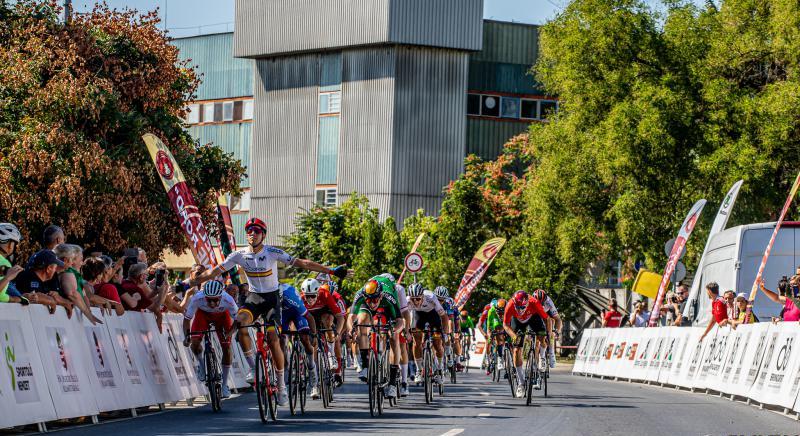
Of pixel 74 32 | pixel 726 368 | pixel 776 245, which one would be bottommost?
pixel 726 368

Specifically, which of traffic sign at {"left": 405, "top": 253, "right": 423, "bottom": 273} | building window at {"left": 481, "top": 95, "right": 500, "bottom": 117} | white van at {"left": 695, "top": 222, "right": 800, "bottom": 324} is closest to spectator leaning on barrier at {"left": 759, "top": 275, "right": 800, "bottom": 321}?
white van at {"left": 695, "top": 222, "right": 800, "bottom": 324}

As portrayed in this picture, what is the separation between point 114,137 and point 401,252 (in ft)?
79.3

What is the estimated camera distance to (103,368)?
1584cm

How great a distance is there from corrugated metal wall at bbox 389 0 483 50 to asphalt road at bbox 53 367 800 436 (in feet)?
125

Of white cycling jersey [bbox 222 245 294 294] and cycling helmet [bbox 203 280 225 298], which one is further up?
white cycling jersey [bbox 222 245 294 294]

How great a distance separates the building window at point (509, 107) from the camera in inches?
2517

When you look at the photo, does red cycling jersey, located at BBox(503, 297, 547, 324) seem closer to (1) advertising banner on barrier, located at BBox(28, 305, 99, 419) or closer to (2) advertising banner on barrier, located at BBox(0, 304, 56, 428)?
(1) advertising banner on barrier, located at BBox(28, 305, 99, 419)

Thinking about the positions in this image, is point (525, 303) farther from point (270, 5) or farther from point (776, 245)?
point (270, 5)

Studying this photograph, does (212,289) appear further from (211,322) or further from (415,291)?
(415,291)

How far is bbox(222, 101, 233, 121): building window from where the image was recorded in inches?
2687

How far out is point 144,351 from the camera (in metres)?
17.4

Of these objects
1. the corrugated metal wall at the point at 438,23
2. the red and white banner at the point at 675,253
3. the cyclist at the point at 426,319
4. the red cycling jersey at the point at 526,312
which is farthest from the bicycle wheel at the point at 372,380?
the corrugated metal wall at the point at 438,23

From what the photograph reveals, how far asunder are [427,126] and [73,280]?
4617 centimetres

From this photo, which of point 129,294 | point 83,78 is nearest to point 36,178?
point 83,78
